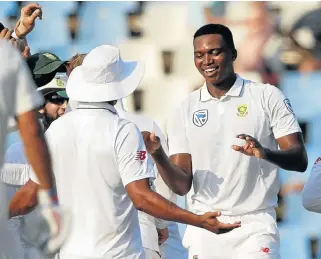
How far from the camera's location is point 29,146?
4305 millimetres

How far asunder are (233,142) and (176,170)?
32cm

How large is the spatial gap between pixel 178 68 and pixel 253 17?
0.64m

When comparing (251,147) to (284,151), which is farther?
(284,151)

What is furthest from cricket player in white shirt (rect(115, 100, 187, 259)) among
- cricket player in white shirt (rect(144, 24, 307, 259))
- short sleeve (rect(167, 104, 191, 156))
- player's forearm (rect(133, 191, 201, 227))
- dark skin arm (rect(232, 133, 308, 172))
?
player's forearm (rect(133, 191, 201, 227))

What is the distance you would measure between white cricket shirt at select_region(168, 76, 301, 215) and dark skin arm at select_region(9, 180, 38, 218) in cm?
134

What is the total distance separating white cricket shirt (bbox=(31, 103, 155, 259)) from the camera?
5285 mm

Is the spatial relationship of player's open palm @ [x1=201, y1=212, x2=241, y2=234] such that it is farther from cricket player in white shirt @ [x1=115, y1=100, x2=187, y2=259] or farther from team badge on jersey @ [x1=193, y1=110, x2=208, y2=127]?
cricket player in white shirt @ [x1=115, y1=100, x2=187, y2=259]

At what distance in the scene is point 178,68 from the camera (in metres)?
8.88

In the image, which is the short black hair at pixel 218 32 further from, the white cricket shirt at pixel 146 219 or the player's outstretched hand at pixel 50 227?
the player's outstretched hand at pixel 50 227

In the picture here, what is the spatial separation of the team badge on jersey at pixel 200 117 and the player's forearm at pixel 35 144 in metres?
2.15

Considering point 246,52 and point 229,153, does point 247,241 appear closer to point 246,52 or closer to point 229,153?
point 229,153

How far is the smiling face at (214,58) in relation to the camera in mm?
6391

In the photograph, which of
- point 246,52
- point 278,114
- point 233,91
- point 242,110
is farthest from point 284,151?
point 246,52

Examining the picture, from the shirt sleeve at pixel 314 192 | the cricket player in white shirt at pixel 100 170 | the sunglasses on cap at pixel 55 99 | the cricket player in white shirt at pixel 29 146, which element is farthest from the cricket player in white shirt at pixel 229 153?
the cricket player in white shirt at pixel 29 146
